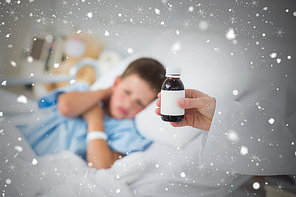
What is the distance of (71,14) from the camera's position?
52.6 inches

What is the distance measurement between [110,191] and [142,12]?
861 millimetres

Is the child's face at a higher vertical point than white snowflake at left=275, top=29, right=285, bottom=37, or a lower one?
lower

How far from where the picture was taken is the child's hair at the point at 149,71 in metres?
1.37

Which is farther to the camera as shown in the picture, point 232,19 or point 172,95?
point 232,19

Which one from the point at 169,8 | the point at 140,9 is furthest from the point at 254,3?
the point at 140,9

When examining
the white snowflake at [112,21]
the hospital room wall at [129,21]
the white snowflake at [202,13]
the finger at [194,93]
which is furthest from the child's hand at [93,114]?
the white snowflake at [202,13]

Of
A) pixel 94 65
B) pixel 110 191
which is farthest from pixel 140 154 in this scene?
pixel 94 65

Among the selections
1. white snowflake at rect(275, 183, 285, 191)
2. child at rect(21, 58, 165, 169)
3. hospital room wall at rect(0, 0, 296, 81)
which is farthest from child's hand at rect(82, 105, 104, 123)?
white snowflake at rect(275, 183, 285, 191)

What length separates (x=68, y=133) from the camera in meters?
1.35

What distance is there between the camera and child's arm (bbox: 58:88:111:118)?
1.35m

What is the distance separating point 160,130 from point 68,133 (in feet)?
1.49

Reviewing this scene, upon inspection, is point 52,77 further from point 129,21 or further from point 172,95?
point 172,95

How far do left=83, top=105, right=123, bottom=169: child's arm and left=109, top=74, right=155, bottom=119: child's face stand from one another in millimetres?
77

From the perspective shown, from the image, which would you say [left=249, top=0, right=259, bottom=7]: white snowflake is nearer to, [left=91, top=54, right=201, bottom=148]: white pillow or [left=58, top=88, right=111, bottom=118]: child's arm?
[left=91, top=54, right=201, bottom=148]: white pillow
